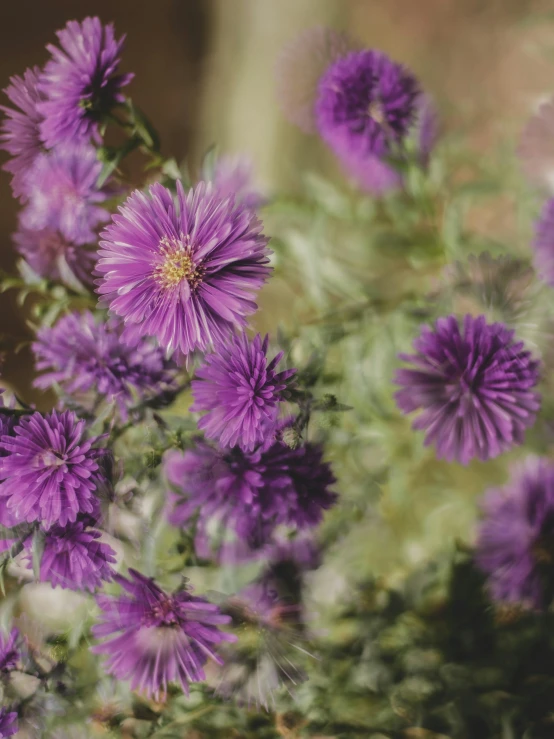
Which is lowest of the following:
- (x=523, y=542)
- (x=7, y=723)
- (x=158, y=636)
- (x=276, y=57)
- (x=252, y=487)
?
(x=7, y=723)

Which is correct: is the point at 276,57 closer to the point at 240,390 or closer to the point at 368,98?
the point at 368,98

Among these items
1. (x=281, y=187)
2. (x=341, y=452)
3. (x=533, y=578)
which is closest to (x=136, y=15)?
(x=281, y=187)

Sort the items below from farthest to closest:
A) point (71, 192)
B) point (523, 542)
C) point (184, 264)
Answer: point (523, 542)
point (71, 192)
point (184, 264)

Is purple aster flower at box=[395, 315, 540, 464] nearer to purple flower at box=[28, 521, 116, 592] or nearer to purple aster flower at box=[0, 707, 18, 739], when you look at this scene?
purple flower at box=[28, 521, 116, 592]

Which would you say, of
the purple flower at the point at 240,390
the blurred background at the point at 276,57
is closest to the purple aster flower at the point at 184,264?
the purple flower at the point at 240,390

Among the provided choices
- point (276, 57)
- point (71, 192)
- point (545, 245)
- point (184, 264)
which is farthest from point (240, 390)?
point (276, 57)

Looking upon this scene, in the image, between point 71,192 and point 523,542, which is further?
point 523,542
